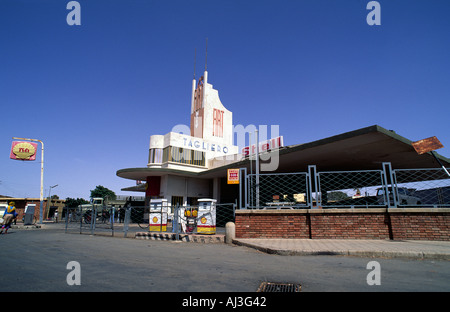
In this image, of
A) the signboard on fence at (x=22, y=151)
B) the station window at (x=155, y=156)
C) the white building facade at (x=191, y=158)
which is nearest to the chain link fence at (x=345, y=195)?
the white building facade at (x=191, y=158)

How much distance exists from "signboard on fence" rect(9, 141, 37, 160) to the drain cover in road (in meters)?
36.3

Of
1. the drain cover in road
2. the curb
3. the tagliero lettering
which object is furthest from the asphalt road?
the tagliero lettering

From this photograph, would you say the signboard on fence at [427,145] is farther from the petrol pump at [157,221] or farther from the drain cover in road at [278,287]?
the petrol pump at [157,221]

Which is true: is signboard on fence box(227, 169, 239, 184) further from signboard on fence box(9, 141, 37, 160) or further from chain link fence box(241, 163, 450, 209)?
signboard on fence box(9, 141, 37, 160)

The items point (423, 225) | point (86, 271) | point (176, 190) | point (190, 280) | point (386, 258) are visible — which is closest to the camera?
point (190, 280)

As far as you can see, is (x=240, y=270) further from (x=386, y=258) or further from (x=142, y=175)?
(x=142, y=175)

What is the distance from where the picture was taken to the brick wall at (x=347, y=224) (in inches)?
310

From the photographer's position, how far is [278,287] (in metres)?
3.52

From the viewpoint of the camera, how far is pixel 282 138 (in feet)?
84.7

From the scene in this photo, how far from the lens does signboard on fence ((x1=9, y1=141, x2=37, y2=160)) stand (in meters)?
30.3

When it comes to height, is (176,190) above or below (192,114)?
below

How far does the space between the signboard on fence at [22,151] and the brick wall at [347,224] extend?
32410 mm

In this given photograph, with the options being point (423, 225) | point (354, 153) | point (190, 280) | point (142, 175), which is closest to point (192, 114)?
point (142, 175)
